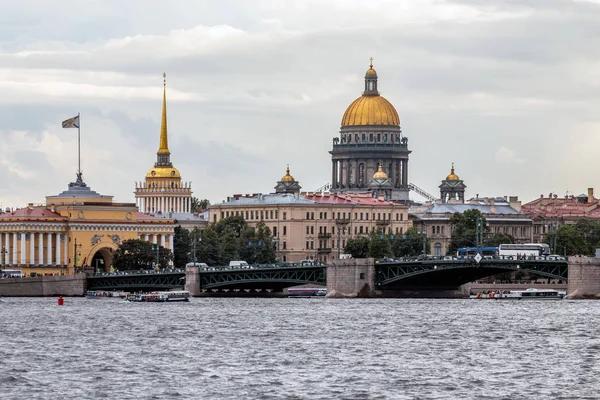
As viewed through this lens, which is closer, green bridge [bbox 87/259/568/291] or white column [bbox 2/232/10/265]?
green bridge [bbox 87/259/568/291]

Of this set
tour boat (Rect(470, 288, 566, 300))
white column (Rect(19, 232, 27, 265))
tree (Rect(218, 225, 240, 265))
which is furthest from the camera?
tree (Rect(218, 225, 240, 265))

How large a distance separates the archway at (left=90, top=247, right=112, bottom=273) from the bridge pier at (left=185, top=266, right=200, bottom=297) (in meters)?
24.5

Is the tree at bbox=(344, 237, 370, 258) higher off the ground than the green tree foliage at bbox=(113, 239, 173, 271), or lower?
higher

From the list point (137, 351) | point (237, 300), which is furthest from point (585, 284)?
point (137, 351)

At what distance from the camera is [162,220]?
14700cm

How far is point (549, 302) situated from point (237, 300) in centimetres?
1626

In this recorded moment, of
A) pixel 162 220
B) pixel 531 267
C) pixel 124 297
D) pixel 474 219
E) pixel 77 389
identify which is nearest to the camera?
pixel 77 389

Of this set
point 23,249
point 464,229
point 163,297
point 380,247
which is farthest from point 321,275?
point 464,229

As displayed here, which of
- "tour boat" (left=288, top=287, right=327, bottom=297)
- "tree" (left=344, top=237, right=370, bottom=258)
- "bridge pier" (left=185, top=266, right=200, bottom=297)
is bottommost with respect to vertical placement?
"tour boat" (left=288, top=287, right=327, bottom=297)

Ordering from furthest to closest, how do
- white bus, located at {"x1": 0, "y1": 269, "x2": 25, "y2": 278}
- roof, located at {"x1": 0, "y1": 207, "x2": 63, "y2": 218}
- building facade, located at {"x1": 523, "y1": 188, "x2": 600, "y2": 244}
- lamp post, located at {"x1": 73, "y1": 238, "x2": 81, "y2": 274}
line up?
1. building facade, located at {"x1": 523, "y1": 188, "x2": 600, "y2": 244}
2. roof, located at {"x1": 0, "y1": 207, "x2": 63, "y2": 218}
3. lamp post, located at {"x1": 73, "y1": 238, "x2": 81, "y2": 274}
4. white bus, located at {"x1": 0, "y1": 269, "x2": 25, "y2": 278}

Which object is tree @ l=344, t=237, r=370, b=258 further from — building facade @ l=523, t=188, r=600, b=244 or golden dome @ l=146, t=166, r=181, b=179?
golden dome @ l=146, t=166, r=181, b=179

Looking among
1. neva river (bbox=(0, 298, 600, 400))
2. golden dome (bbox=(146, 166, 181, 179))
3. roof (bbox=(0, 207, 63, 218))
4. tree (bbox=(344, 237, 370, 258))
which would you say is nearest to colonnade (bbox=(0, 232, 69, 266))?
roof (bbox=(0, 207, 63, 218))

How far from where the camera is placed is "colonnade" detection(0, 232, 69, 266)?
5453 inches

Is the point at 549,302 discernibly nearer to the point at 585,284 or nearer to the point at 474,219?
the point at 585,284
